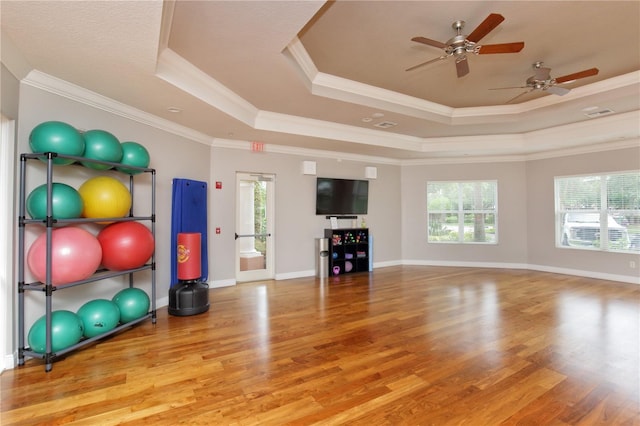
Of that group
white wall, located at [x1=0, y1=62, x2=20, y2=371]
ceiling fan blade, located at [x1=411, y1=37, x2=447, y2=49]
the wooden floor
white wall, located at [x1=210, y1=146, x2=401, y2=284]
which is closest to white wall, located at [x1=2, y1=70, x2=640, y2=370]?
white wall, located at [x1=210, y1=146, x2=401, y2=284]

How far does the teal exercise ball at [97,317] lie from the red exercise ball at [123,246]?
0.39m

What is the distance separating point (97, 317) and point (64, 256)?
0.78m

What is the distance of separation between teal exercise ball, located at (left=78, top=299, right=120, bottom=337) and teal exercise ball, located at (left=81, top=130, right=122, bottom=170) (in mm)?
1452

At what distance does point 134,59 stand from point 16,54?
35.5 inches

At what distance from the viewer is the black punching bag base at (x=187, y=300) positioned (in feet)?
13.7

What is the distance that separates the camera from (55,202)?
2809 millimetres

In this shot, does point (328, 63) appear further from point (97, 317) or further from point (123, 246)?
point (97, 317)

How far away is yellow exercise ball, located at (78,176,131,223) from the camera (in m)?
3.13

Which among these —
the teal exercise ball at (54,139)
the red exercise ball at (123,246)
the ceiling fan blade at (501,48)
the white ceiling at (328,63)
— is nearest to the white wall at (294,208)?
the white ceiling at (328,63)

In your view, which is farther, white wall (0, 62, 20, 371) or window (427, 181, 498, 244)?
window (427, 181, 498, 244)

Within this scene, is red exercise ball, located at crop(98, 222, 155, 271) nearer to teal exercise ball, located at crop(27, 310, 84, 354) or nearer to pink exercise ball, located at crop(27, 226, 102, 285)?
pink exercise ball, located at crop(27, 226, 102, 285)

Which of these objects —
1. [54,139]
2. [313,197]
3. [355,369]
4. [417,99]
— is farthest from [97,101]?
[417,99]

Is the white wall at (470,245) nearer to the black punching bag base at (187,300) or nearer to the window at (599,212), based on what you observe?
the window at (599,212)

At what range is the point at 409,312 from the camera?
4.31 m
